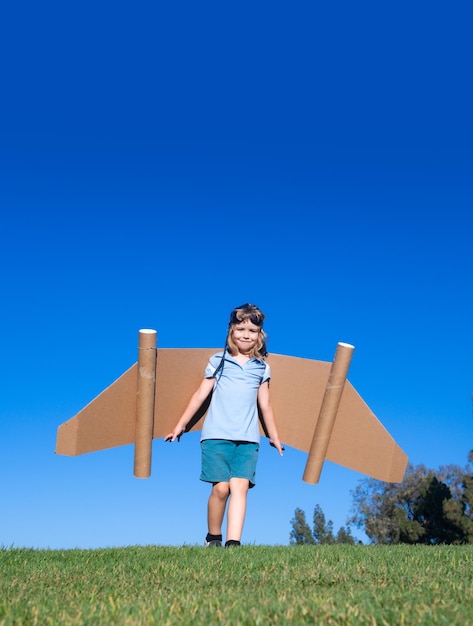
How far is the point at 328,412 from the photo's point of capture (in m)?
7.48

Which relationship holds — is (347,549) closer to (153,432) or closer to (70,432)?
(153,432)

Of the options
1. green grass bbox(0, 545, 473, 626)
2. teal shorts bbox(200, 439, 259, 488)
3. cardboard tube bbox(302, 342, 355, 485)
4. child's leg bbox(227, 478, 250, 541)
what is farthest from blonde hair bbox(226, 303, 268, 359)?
green grass bbox(0, 545, 473, 626)

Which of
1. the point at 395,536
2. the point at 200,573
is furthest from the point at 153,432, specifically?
the point at 395,536

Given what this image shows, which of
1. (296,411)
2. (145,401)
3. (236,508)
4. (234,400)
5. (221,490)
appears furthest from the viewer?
(296,411)

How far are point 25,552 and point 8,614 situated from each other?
10.1 ft

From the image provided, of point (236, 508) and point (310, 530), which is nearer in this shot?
point (236, 508)

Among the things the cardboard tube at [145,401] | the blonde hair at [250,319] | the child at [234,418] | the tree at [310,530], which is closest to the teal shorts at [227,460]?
the child at [234,418]

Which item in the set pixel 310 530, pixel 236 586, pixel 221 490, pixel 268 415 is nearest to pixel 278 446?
pixel 268 415

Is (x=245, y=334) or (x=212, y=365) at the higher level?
(x=245, y=334)

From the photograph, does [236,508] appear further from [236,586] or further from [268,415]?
[236,586]

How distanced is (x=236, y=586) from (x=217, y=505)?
2743 millimetres

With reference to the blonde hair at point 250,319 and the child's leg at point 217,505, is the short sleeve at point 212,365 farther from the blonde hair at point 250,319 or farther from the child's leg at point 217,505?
the child's leg at point 217,505

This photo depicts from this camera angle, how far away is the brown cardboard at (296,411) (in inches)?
290

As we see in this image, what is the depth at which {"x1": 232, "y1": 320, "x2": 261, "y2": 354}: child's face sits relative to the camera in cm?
727
